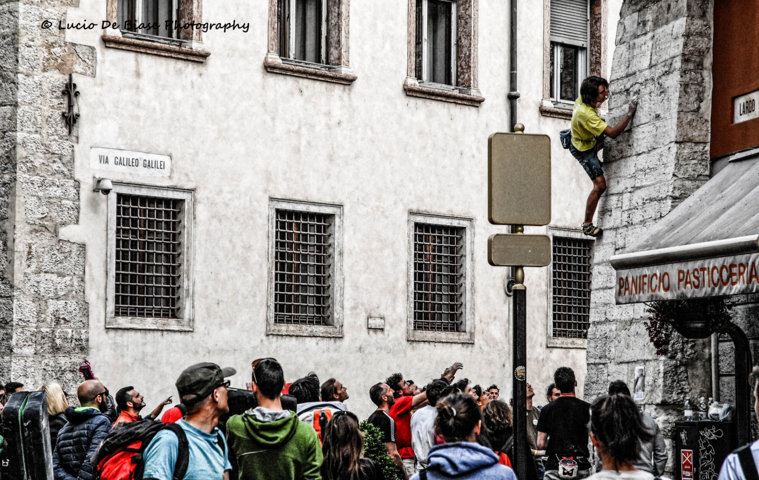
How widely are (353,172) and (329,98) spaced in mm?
1157

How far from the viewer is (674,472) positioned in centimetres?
1216

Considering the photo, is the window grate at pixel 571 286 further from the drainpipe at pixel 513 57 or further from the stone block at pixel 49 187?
the stone block at pixel 49 187

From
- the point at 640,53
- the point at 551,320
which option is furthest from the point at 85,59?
the point at 551,320

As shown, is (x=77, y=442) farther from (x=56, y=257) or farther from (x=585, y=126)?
(x=56, y=257)

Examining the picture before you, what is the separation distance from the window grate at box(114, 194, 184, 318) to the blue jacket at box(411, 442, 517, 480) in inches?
544

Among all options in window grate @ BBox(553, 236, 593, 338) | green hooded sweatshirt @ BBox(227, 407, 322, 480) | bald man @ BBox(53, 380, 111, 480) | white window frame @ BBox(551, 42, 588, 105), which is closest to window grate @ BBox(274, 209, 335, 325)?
window grate @ BBox(553, 236, 593, 338)

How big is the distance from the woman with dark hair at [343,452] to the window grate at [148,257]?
11574 mm

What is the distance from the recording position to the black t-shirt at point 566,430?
473 inches

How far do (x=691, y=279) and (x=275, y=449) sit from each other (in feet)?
13.2

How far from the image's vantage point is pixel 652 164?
13.1m

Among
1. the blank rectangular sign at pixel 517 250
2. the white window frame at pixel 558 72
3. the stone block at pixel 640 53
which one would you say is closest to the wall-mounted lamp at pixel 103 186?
the stone block at pixel 640 53

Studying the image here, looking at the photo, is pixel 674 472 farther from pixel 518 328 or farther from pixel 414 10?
pixel 414 10

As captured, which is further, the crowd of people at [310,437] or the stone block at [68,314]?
the stone block at [68,314]

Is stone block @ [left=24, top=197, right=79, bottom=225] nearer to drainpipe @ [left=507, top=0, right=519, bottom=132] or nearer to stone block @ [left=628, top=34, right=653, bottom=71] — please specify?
drainpipe @ [left=507, top=0, right=519, bottom=132]
